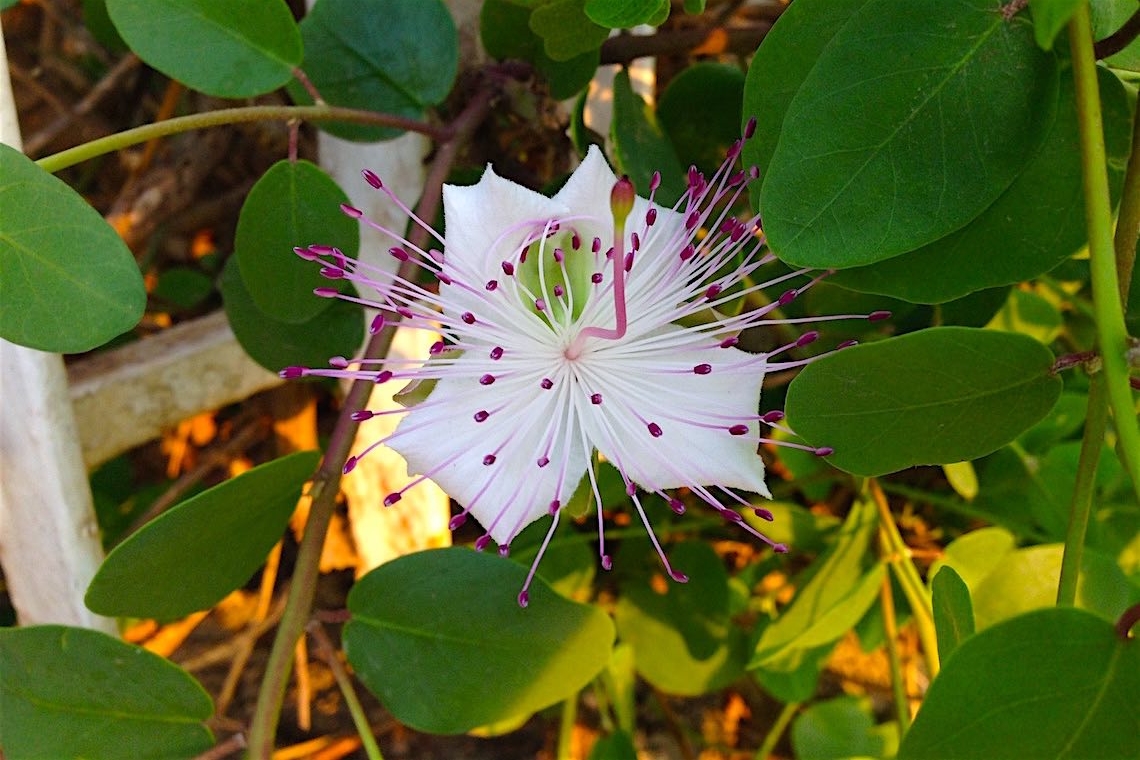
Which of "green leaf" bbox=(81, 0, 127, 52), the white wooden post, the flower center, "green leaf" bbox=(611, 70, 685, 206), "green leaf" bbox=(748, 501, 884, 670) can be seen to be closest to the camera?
the flower center

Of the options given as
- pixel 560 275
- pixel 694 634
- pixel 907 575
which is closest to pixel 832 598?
pixel 907 575

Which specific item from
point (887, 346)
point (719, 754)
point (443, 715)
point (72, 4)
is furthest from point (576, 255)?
point (72, 4)

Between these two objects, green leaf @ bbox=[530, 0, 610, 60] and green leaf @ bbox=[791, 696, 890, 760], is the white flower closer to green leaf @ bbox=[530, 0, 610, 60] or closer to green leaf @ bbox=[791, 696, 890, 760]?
green leaf @ bbox=[530, 0, 610, 60]

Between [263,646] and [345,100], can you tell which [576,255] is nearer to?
[345,100]

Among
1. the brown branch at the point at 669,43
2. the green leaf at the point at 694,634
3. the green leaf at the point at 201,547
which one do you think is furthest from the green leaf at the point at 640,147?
the green leaf at the point at 694,634

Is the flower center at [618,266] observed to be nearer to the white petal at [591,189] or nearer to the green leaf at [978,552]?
the white petal at [591,189]

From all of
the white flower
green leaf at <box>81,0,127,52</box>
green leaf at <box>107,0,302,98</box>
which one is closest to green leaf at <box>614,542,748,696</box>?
the white flower

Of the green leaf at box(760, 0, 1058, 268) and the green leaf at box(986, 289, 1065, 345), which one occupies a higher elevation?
the green leaf at box(760, 0, 1058, 268)
